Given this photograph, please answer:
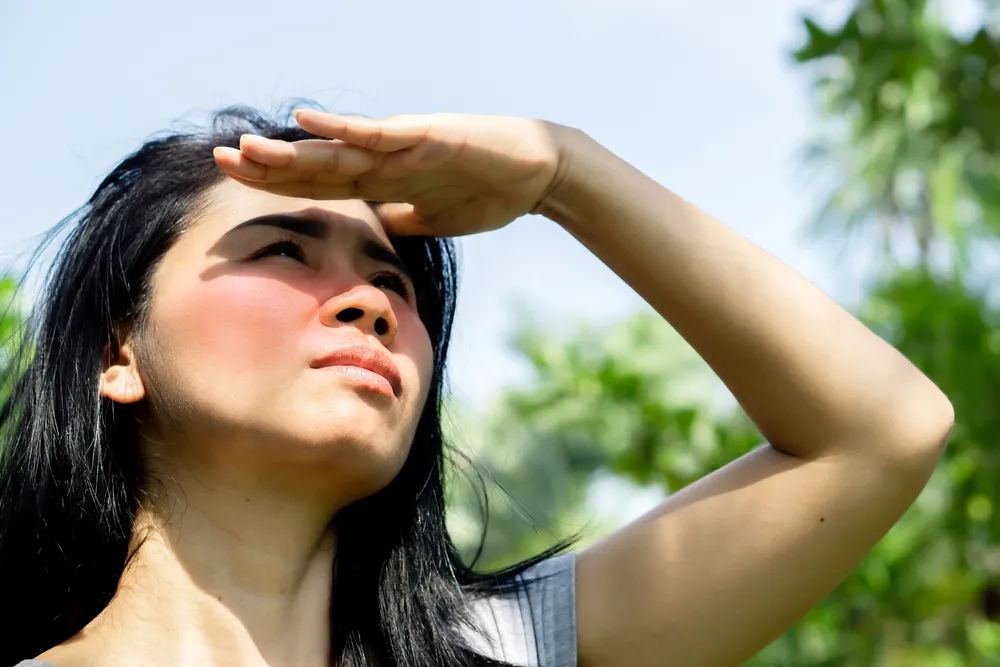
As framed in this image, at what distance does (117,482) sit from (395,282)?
553mm

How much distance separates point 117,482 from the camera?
2027 millimetres

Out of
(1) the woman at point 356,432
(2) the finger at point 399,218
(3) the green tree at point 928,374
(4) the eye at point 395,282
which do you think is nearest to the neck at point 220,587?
(1) the woman at point 356,432

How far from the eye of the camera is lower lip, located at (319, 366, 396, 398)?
6.13ft

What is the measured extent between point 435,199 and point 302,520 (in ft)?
1.79

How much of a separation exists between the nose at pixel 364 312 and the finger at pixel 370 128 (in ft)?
0.80

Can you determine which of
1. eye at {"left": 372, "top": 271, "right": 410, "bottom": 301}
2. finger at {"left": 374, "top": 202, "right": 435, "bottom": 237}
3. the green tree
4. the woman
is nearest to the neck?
the woman

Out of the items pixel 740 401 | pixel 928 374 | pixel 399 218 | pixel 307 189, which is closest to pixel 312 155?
pixel 307 189

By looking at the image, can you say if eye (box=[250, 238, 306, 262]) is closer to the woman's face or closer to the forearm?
the woman's face

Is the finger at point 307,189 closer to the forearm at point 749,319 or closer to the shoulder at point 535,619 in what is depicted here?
the forearm at point 749,319

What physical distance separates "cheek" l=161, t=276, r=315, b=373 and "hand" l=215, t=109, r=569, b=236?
162 millimetres

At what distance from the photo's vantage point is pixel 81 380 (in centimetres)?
205

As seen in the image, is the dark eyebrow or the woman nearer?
the woman

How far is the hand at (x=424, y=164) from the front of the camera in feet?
5.78

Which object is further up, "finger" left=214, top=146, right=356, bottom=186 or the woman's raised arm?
"finger" left=214, top=146, right=356, bottom=186
